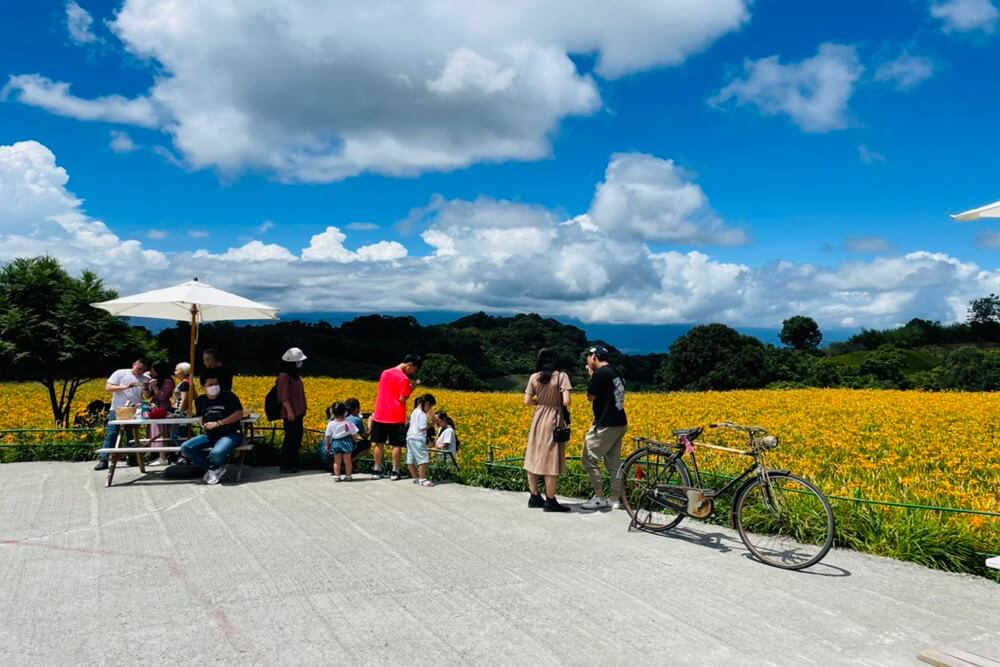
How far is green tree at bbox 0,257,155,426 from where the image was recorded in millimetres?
13992

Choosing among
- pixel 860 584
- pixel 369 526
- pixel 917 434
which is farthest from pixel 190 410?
pixel 917 434

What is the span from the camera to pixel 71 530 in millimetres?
7402

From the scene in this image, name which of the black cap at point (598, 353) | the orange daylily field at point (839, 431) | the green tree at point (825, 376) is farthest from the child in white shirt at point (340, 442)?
the green tree at point (825, 376)

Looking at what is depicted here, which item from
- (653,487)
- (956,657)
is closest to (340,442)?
(653,487)

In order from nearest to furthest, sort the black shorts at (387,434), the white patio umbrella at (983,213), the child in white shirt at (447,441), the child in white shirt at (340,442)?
the white patio umbrella at (983,213), the child in white shirt at (340,442), the black shorts at (387,434), the child in white shirt at (447,441)

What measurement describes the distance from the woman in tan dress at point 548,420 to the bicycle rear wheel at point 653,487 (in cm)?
80

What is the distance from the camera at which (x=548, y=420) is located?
8.25 m

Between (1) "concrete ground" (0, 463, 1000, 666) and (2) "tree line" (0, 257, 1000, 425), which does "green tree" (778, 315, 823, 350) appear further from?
(1) "concrete ground" (0, 463, 1000, 666)

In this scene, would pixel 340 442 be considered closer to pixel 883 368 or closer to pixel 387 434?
pixel 387 434

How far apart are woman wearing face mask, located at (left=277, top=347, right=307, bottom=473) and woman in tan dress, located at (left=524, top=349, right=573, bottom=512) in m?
4.37

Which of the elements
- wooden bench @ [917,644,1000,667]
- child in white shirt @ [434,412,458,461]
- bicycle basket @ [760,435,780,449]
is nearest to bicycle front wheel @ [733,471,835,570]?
bicycle basket @ [760,435,780,449]

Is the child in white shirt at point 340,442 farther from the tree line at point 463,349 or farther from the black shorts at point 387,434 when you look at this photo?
the tree line at point 463,349

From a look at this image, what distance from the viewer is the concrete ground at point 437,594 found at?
14.7ft

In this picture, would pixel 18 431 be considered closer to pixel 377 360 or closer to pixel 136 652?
pixel 136 652
